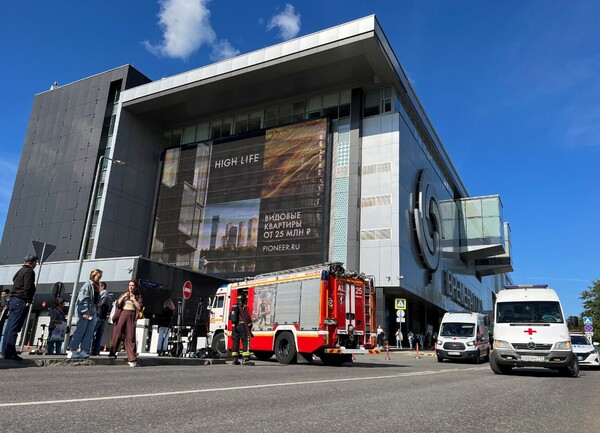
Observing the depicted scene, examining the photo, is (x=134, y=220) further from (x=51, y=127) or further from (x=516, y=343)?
(x=516, y=343)

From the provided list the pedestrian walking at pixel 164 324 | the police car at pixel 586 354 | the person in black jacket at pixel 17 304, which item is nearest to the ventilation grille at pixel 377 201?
the police car at pixel 586 354

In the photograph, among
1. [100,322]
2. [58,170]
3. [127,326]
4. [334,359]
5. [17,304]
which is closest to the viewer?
[17,304]

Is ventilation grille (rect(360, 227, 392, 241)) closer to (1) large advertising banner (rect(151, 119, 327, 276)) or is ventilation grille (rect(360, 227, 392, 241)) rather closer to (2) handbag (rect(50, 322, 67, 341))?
(1) large advertising banner (rect(151, 119, 327, 276))

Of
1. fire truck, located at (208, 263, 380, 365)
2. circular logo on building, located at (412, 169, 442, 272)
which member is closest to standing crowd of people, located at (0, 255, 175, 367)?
fire truck, located at (208, 263, 380, 365)

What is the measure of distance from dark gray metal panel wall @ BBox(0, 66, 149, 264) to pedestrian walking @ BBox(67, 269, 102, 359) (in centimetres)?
3891

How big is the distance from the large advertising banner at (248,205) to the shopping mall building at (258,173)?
0.13m

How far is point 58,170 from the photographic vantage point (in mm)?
49688

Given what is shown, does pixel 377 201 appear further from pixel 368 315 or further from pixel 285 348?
pixel 285 348

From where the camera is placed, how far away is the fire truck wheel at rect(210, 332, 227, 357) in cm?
1716

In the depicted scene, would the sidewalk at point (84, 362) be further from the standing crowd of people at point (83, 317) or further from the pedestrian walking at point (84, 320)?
the pedestrian walking at point (84, 320)

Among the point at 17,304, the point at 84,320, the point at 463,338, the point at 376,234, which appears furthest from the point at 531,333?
the point at 376,234

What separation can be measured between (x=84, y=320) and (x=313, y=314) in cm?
677

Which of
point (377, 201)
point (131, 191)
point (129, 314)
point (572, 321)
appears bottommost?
point (129, 314)

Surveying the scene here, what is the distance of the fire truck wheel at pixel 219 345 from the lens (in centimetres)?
1716
